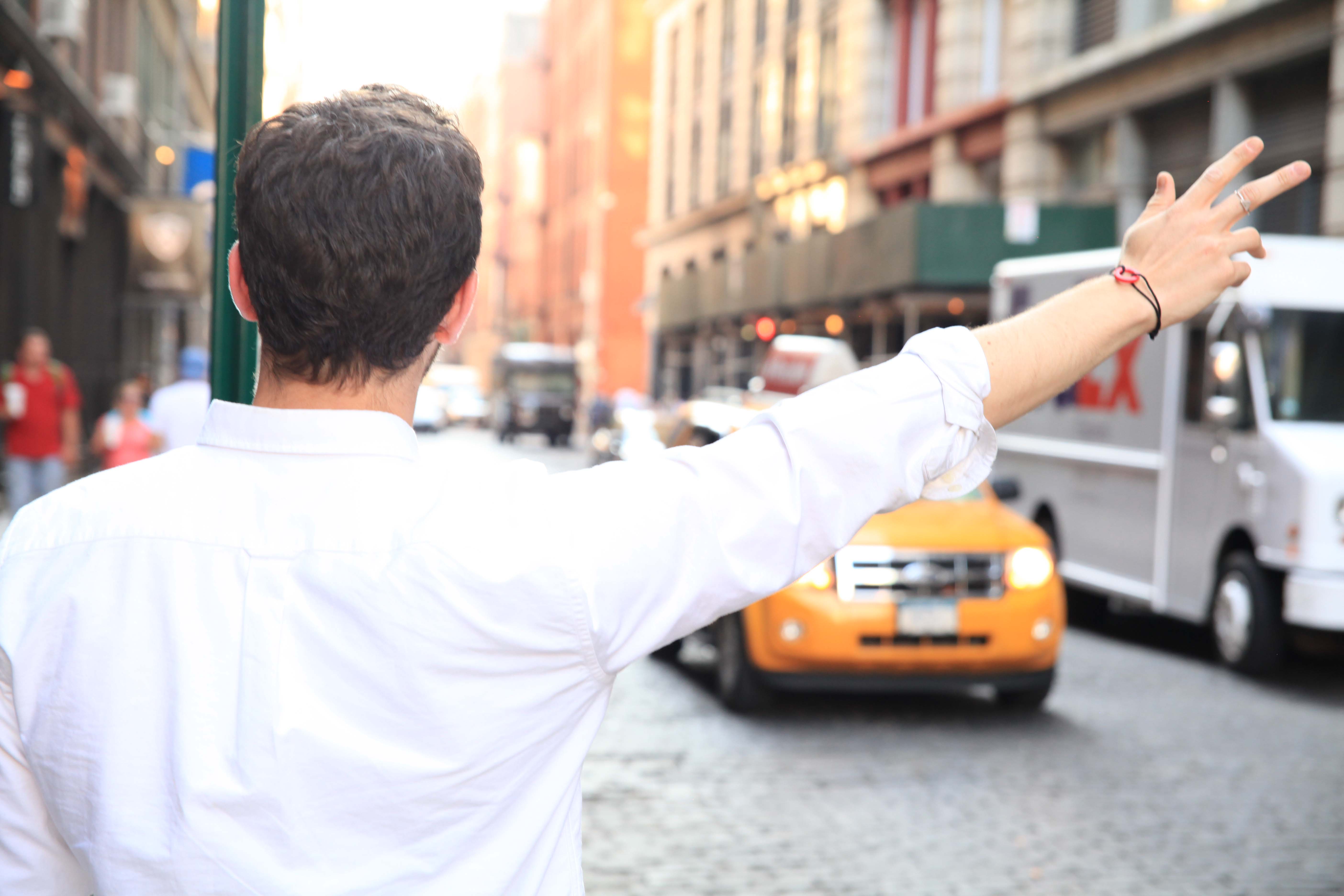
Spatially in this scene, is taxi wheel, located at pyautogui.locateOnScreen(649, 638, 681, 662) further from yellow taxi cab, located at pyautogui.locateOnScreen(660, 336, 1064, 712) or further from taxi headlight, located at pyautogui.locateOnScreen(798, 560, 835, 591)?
taxi headlight, located at pyautogui.locateOnScreen(798, 560, 835, 591)

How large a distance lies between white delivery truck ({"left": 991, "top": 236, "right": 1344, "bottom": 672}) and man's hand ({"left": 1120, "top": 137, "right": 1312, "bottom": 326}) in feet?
28.6

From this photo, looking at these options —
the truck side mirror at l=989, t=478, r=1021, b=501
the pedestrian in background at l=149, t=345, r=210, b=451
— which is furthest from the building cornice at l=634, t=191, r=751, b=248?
the pedestrian in background at l=149, t=345, r=210, b=451

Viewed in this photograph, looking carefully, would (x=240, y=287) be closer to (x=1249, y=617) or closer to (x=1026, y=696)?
(x=1026, y=696)

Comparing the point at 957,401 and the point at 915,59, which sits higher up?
the point at 915,59

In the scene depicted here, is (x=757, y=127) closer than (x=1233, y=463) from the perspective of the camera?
No

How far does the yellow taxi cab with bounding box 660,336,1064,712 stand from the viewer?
831cm

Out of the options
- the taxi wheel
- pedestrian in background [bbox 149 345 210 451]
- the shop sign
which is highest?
the shop sign

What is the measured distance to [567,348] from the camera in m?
74.5

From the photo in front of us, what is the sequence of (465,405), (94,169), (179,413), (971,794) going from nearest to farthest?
(971,794) → (179,413) → (94,169) → (465,405)

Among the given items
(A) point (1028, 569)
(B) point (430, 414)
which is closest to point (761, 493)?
(A) point (1028, 569)

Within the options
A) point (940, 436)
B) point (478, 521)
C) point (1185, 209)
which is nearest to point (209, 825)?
point (478, 521)

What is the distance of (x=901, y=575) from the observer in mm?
8484

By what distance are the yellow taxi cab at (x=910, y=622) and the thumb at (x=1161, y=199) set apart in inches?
256

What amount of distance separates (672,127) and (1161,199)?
174 feet
